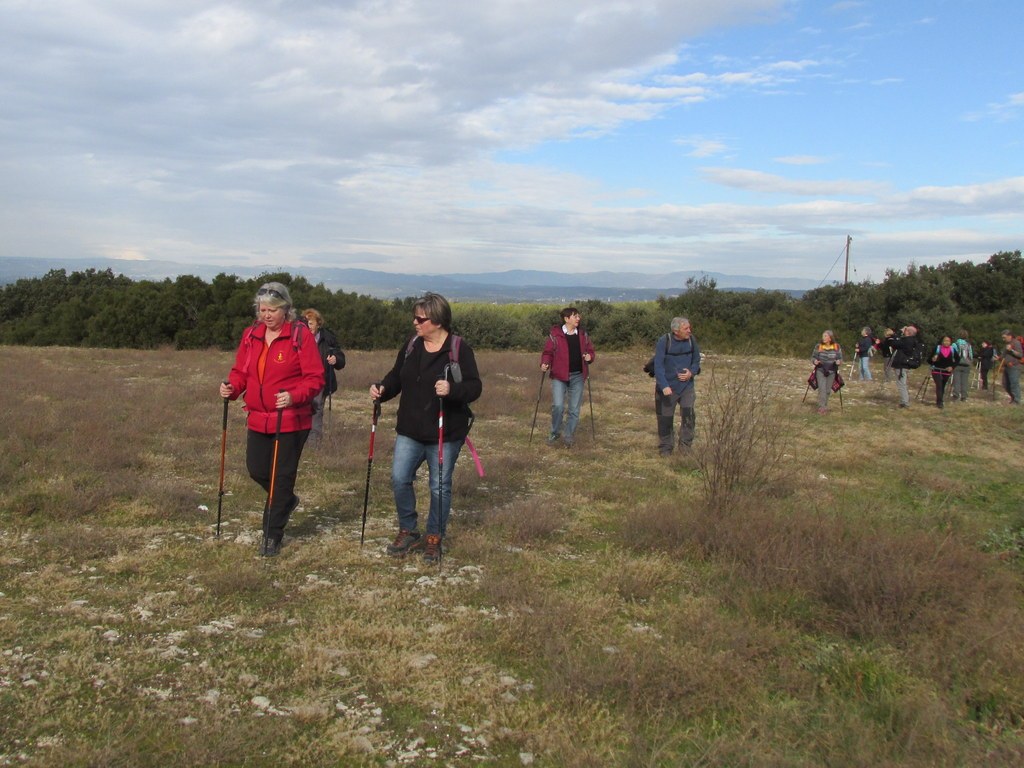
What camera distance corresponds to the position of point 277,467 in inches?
234

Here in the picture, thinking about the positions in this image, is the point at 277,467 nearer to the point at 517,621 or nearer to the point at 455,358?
the point at 455,358

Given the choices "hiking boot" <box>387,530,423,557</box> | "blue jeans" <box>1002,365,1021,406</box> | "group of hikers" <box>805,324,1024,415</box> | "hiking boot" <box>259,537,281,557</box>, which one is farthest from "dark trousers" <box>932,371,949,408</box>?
"hiking boot" <box>259,537,281,557</box>

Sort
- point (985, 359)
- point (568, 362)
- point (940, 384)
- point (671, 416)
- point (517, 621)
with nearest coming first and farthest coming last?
point (517, 621) → point (671, 416) → point (568, 362) → point (940, 384) → point (985, 359)

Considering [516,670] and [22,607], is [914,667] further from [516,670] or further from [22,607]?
[22,607]

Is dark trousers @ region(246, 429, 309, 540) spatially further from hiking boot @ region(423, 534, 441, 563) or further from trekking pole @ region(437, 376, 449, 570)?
hiking boot @ region(423, 534, 441, 563)

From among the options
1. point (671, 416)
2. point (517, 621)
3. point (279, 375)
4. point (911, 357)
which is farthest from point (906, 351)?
point (279, 375)

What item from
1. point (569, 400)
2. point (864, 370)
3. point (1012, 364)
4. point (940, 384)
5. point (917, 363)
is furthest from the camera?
point (864, 370)

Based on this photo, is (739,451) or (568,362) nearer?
(739,451)

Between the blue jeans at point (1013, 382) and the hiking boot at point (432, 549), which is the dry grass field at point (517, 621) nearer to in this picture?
the hiking boot at point (432, 549)

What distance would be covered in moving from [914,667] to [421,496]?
5126 millimetres

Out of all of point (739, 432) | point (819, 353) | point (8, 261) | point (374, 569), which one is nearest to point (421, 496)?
point (374, 569)

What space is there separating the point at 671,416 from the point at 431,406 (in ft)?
18.2

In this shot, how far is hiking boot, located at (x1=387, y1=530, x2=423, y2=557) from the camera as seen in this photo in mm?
6137

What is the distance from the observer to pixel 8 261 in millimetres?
167750
